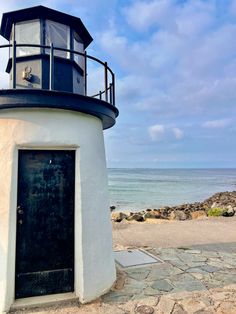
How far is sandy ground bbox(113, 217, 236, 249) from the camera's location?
8.38 metres

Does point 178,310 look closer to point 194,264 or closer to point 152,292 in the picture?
point 152,292

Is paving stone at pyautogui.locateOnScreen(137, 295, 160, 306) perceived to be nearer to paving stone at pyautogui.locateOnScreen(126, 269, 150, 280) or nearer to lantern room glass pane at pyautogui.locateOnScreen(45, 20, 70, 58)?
paving stone at pyautogui.locateOnScreen(126, 269, 150, 280)

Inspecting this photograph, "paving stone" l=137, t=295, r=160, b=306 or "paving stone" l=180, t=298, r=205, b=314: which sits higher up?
"paving stone" l=137, t=295, r=160, b=306

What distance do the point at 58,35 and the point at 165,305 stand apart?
4.59m

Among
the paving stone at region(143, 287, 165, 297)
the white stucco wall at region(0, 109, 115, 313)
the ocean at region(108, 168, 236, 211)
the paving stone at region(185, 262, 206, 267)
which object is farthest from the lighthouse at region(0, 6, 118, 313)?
the ocean at region(108, 168, 236, 211)

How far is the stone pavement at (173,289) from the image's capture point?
4.18 metres

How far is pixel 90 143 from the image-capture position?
476cm

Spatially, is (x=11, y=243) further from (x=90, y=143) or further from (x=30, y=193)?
(x=90, y=143)

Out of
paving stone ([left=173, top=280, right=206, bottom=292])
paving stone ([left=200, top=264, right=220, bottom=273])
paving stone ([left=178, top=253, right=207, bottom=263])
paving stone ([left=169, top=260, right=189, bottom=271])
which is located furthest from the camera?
paving stone ([left=178, top=253, right=207, bottom=263])

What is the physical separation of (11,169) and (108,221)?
73.2 inches

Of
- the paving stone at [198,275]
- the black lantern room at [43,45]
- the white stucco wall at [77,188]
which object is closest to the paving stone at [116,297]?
the white stucco wall at [77,188]

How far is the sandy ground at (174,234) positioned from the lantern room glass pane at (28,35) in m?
5.14

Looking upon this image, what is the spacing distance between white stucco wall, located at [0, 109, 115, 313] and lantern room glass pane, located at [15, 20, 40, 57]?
3.66 feet

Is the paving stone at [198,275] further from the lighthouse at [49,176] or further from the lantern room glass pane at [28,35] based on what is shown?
the lantern room glass pane at [28,35]
